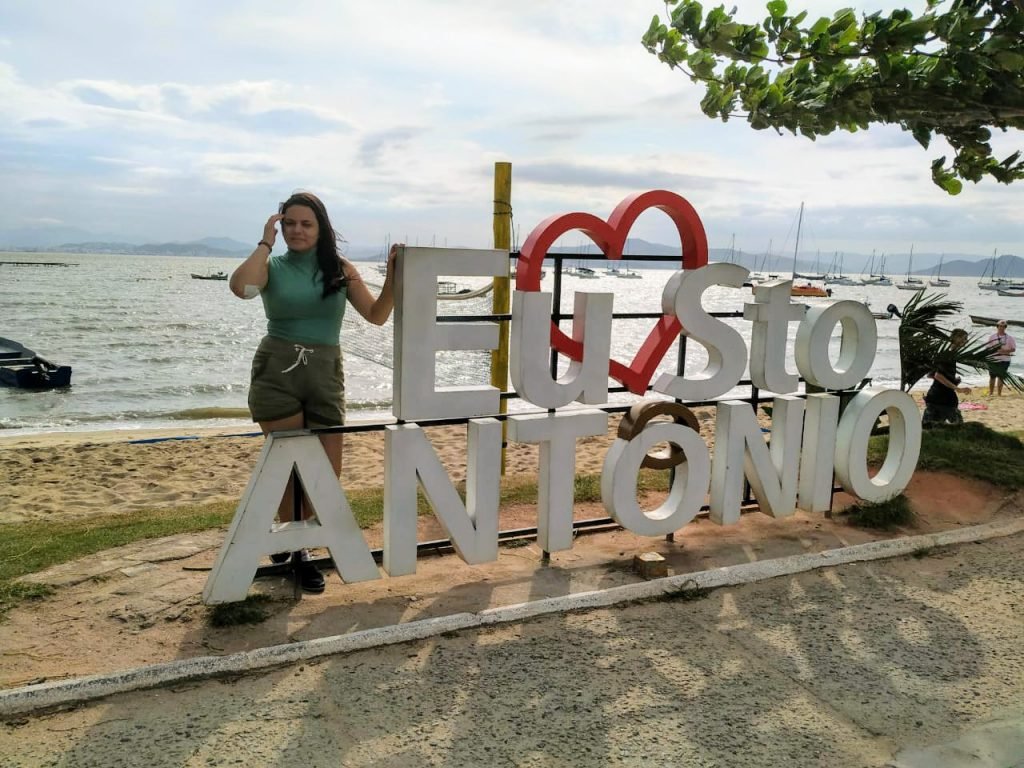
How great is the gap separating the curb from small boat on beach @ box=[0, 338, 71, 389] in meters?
15.7

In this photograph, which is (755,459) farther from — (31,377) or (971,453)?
(31,377)

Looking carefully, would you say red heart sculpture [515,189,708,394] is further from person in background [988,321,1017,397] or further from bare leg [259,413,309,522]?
person in background [988,321,1017,397]

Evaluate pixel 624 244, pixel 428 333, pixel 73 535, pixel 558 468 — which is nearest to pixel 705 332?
pixel 624 244

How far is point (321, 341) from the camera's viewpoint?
4645mm

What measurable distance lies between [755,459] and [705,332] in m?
1.06

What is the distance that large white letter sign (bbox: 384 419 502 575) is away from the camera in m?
4.71

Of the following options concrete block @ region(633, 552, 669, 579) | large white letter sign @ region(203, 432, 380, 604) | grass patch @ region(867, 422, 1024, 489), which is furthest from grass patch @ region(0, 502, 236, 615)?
grass patch @ region(867, 422, 1024, 489)

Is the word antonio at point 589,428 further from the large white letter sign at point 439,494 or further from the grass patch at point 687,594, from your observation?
the grass patch at point 687,594

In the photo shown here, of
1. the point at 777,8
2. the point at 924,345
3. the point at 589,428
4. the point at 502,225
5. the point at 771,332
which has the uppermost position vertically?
the point at 777,8

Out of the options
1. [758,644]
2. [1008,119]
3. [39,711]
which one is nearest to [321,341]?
[39,711]

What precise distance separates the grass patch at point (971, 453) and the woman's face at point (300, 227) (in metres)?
6.05

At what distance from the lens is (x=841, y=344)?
6.18m

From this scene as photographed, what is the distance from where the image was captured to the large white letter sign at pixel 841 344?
6070 millimetres

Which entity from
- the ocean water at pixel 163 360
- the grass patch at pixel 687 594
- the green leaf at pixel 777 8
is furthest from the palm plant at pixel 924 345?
the ocean water at pixel 163 360
